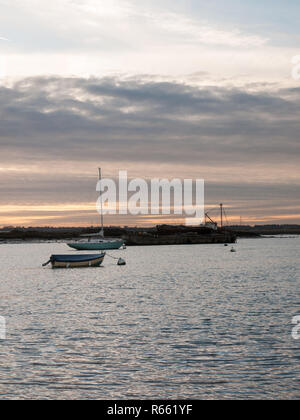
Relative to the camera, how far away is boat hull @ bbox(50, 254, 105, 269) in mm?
99675

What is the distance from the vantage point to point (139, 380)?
888 inches

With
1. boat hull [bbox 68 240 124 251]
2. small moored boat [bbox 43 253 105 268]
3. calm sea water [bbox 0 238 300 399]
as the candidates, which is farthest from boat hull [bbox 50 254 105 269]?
boat hull [bbox 68 240 124 251]

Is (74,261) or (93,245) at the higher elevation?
(74,261)

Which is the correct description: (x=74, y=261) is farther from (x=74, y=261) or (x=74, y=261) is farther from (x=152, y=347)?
(x=152, y=347)

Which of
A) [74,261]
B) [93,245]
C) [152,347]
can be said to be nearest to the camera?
[152,347]

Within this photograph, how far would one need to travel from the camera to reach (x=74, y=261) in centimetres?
10081

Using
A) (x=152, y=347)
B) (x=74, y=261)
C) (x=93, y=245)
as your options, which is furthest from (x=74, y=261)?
(x=93, y=245)

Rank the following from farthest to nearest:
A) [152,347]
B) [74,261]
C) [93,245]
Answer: [93,245] < [74,261] < [152,347]

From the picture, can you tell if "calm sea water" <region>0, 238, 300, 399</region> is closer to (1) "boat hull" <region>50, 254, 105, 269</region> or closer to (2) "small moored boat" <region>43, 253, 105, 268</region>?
(2) "small moored boat" <region>43, 253, 105, 268</region>

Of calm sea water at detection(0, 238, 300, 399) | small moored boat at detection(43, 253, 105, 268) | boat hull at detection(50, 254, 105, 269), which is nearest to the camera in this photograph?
calm sea water at detection(0, 238, 300, 399)

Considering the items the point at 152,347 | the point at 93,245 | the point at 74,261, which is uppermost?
the point at 152,347
